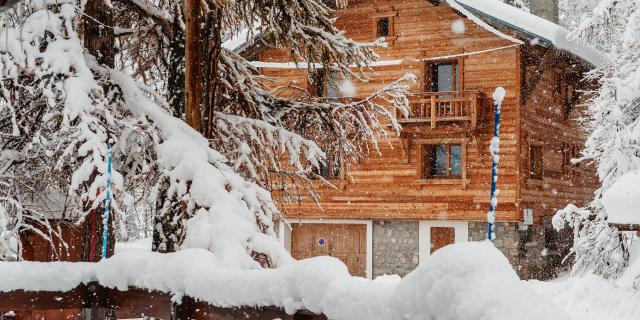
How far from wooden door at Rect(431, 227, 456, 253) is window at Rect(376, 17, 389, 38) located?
637 centimetres

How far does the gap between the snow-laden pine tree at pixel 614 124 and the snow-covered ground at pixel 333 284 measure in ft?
41.8

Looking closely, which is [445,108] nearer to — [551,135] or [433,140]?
[433,140]

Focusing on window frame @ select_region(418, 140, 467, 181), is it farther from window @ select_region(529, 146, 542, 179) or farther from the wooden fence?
the wooden fence

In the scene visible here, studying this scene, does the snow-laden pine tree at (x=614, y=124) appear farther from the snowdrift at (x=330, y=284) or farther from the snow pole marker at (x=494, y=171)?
the snowdrift at (x=330, y=284)

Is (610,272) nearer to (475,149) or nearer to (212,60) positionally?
(475,149)

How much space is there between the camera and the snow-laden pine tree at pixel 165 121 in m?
5.80

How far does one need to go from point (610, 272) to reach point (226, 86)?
1060 centimetres

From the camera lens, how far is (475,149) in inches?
816

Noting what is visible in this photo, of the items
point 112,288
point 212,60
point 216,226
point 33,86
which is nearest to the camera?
point 112,288

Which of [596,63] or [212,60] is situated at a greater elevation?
[596,63]

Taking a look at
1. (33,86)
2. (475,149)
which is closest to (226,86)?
(33,86)

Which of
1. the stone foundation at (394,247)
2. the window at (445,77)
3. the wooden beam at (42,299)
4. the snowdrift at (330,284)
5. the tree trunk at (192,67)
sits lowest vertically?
the stone foundation at (394,247)

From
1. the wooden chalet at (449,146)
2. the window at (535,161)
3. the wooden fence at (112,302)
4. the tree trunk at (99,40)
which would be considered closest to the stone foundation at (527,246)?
the wooden chalet at (449,146)

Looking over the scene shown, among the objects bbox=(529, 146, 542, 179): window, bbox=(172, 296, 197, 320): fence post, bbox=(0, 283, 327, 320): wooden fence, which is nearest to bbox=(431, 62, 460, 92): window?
bbox=(529, 146, 542, 179): window
